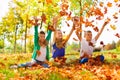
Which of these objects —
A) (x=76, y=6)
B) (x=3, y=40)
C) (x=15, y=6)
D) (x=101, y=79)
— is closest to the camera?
(x=101, y=79)

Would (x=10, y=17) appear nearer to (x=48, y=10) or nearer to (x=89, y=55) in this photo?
(x=48, y=10)

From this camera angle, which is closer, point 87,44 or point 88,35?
point 88,35

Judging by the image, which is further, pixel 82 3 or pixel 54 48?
pixel 82 3

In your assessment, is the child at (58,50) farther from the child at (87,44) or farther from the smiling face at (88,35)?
the smiling face at (88,35)

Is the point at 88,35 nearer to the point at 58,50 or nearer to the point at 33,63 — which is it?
the point at 58,50

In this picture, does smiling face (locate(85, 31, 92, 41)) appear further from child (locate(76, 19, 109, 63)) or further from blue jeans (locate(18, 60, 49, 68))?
blue jeans (locate(18, 60, 49, 68))

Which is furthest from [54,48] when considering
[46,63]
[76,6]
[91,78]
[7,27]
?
[7,27]

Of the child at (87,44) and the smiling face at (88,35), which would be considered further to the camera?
the child at (87,44)

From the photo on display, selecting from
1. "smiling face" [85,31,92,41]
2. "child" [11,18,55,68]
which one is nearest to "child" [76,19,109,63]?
"smiling face" [85,31,92,41]

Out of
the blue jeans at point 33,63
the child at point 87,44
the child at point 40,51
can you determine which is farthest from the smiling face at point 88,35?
the blue jeans at point 33,63

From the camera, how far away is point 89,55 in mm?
12781

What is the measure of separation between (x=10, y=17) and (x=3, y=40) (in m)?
10.7

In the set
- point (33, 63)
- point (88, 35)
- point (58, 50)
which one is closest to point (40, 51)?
point (33, 63)

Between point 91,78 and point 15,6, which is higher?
point 15,6
